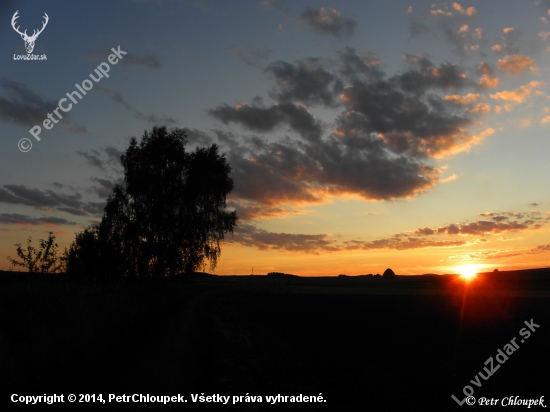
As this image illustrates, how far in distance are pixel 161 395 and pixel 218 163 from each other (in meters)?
33.0

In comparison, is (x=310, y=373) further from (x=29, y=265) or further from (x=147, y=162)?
(x=147, y=162)

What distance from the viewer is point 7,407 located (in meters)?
6.93

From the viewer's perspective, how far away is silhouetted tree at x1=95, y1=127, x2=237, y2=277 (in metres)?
35.9

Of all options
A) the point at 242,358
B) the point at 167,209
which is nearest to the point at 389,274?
the point at 167,209

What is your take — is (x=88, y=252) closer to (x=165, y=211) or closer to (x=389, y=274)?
(x=165, y=211)

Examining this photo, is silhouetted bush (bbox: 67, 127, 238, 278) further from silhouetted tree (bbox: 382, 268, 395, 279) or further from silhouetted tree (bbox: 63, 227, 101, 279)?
silhouetted tree (bbox: 382, 268, 395, 279)

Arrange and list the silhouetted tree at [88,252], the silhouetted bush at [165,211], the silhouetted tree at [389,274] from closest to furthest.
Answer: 1. the silhouetted tree at [88,252]
2. the silhouetted bush at [165,211]
3. the silhouetted tree at [389,274]

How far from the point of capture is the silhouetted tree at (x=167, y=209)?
35906mm

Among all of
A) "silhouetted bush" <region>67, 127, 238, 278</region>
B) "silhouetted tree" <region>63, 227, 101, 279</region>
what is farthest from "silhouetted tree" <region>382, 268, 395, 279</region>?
"silhouetted tree" <region>63, 227, 101, 279</region>

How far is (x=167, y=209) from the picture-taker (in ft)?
120

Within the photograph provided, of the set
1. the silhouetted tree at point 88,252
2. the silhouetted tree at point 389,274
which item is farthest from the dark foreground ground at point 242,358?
the silhouetted tree at point 389,274

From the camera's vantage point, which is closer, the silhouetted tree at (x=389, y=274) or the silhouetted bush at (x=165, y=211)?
the silhouetted bush at (x=165, y=211)

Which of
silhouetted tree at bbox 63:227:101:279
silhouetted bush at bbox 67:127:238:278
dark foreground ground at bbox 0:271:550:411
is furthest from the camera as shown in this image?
silhouetted bush at bbox 67:127:238:278

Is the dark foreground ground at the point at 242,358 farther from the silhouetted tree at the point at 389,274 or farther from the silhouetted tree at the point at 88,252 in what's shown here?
the silhouetted tree at the point at 389,274
